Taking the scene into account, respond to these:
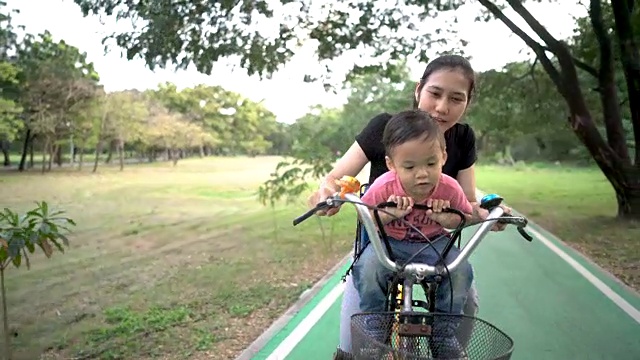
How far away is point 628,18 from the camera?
1073 cm

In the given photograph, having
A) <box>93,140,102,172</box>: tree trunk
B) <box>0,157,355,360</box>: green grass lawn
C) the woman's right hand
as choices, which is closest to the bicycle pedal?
the woman's right hand

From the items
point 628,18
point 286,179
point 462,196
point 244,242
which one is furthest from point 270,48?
point 462,196

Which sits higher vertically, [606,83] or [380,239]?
[606,83]

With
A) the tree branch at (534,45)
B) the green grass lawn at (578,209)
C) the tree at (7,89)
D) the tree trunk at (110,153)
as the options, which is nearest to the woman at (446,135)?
the tree at (7,89)

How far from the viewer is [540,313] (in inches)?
218

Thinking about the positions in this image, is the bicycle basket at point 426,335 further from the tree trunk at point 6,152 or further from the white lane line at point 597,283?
the tree trunk at point 6,152

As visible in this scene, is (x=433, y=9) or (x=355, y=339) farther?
(x=433, y=9)

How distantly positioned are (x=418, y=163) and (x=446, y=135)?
74cm

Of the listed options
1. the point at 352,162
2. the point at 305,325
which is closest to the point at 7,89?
the point at 305,325

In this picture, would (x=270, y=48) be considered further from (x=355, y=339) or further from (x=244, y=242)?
(x=355, y=339)

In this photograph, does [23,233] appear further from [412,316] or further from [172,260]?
[172,260]

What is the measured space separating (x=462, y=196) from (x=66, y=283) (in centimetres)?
515

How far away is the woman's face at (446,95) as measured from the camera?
2486 millimetres

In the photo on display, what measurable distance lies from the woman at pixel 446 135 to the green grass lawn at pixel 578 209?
5.15 metres
